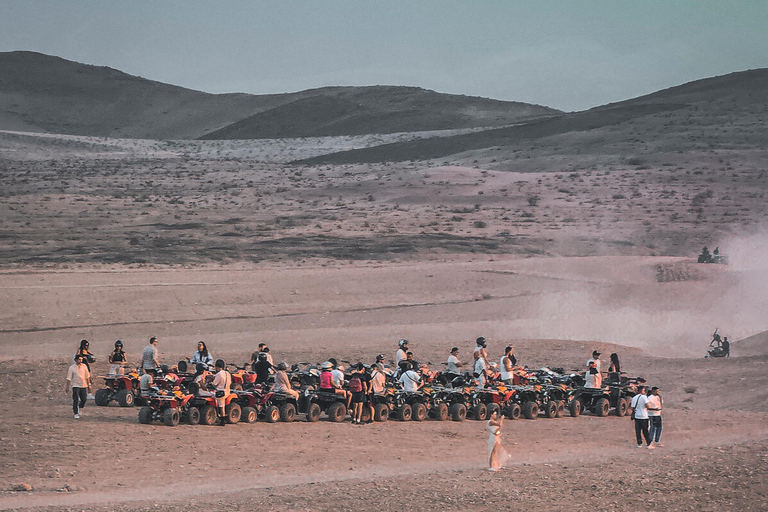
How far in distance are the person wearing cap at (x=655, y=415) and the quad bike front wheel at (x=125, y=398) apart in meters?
10.7

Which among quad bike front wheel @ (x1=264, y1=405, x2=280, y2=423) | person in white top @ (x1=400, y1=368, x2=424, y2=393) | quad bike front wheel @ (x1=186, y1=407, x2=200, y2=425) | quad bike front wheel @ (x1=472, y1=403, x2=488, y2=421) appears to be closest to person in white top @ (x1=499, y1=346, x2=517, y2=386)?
quad bike front wheel @ (x1=472, y1=403, x2=488, y2=421)

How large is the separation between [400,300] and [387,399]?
66.9ft

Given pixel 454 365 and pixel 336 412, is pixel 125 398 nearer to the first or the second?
pixel 336 412

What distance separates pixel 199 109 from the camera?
627 ft

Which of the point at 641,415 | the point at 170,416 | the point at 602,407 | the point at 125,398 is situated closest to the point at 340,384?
the point at 170,416

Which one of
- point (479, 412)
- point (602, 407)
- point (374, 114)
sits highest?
point (374, 114)

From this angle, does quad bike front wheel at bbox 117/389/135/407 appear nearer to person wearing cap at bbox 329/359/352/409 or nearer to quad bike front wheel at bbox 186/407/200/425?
quad bike front wheel at bbox 186/407/200/425

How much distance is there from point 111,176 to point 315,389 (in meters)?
56.7

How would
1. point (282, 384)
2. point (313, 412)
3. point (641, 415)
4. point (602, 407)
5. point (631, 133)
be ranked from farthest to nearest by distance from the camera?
point (631, 133), point (602, 407), point (313, 412), point (282, 384), point (641, 415)

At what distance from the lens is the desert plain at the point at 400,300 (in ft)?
53.7

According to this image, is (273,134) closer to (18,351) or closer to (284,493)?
(18,351)

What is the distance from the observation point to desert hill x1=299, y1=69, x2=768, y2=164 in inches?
3642

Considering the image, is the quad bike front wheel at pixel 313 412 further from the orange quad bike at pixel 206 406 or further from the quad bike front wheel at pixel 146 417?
the quad bike front wheel at pixel 146 417

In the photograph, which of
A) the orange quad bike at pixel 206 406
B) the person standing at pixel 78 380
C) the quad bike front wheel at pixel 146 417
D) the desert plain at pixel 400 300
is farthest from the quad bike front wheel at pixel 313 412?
the person standing at pixel 78 380
